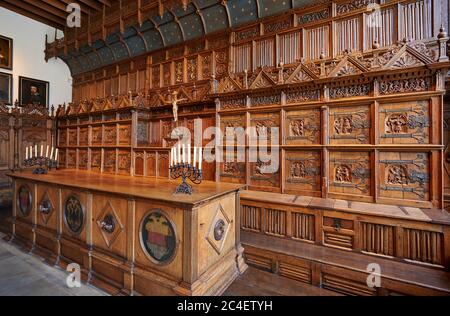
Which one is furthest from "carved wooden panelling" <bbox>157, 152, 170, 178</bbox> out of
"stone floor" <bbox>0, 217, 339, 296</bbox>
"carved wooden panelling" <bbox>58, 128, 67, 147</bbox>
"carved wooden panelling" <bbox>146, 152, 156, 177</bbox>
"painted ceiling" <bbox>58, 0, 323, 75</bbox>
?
"carved wooden panelling" <bbox>58, 128, 67, 147</bbox>

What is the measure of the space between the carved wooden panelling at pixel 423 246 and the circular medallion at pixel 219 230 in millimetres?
2203

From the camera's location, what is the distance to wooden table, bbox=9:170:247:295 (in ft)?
7.07

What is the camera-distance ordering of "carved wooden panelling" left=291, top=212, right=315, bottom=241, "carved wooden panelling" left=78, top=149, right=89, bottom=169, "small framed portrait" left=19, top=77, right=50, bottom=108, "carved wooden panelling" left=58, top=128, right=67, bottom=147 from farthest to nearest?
"carved wooden panelling" left=58, top=128, right=67, bottom=147
"small framed portrait" left=19, top=77, right=50, bottom=108
"carved wooden panelling" left=78, top=149, right=89, bottom=169
"carved wooden panelling" left=291, top=212, right=315, bottom=241

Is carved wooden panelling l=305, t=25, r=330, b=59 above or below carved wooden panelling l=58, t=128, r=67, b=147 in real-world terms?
above

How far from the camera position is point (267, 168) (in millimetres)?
3918

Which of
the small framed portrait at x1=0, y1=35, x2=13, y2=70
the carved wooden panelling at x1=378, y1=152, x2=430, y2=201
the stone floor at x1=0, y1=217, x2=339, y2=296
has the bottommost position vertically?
the stone floor at x1=0, y1=217, x2=339, y2=296

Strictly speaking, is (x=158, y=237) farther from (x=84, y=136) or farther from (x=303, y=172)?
(x=84, y=136)

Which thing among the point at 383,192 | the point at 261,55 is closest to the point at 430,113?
the point at 383,192

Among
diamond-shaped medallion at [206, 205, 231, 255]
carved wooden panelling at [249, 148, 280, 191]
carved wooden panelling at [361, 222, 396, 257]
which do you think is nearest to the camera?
diamond-shaped medallion at [206, 205, 231, 255]

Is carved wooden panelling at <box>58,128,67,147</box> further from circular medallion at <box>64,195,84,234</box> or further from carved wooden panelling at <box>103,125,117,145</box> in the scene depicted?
circular medallion at <box>64,195,84,234</box>

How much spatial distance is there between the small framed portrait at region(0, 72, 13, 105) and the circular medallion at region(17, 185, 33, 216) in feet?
16.3

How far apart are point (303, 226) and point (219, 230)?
53.4 inches
